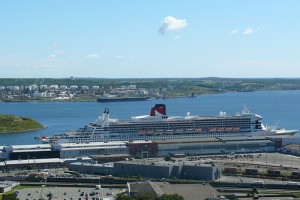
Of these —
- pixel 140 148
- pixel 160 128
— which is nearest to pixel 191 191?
pixel 140 148

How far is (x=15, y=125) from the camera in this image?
39.6 m

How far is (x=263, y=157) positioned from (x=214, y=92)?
247 ft

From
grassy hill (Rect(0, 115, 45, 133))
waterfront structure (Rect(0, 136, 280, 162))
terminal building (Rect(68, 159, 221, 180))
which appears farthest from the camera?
grassy hill (Rect(0, 115, 45, 133))

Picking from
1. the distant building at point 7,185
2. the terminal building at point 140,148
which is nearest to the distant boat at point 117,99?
the terminal building at point 140,148

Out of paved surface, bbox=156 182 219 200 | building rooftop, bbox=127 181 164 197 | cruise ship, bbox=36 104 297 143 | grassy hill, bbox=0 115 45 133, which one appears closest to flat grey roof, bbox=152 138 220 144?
cruise ship, bbox=36 104 297 143

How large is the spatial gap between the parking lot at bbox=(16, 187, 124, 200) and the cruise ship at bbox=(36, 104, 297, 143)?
8.72m

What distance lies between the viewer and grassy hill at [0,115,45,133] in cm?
3878

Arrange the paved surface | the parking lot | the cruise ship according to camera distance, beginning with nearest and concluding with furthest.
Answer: the paved surface → the parking lot → the cruise ship

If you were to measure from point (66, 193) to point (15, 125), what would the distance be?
79.1ft

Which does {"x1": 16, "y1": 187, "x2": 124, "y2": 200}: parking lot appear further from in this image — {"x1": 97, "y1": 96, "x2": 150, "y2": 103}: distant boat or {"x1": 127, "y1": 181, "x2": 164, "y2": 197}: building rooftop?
{"x1": 97, "y1": 96, "x2": 150, "y2": 103}: distant boat

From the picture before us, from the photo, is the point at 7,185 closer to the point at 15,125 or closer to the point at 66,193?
the point at 66,193

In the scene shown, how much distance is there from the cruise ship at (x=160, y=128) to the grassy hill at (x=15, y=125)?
494 inches

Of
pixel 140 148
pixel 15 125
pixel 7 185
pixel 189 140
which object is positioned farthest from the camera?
pixel 15 125

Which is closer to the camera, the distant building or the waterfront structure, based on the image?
the distant building
